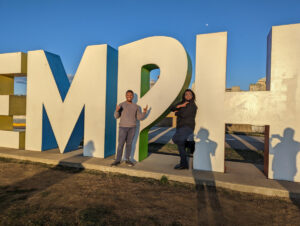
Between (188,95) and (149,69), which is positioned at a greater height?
(149,69)

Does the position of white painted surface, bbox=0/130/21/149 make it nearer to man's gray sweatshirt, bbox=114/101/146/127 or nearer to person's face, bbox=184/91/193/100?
man's gray sweatshirt, bbox=114/101/146/127

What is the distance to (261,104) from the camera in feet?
12.8

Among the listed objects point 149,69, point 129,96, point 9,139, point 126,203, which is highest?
point 149,69

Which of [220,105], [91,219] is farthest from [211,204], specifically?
[220,105]

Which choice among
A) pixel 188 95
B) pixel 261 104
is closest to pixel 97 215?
pixel 188 95

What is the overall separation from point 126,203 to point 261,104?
3010 mm

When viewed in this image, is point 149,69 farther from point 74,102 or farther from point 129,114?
point 74,102

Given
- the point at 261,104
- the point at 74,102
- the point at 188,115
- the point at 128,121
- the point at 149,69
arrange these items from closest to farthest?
1. the point at 261,104
2. the point at 188,115
3. the point at 128,121
4. the point at 149,69
5. the point at 74,102

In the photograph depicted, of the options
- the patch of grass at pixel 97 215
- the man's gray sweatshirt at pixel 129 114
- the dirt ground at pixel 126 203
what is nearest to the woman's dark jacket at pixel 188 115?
the man's gray sweatshirt at pixel 129 114

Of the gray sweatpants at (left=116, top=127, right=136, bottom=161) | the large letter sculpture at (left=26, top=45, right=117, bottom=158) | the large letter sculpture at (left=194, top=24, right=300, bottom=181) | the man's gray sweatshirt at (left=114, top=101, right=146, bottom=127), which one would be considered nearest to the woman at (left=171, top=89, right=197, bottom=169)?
the large letter sculpture at (left=194, top=24, right=300, bottom=181)

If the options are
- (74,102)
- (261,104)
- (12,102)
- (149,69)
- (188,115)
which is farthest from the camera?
(12,102)

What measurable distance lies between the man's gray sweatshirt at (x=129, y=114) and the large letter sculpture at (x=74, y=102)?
788 mm

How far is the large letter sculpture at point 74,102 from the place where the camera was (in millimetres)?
5121

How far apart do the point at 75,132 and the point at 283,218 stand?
4.90 m
